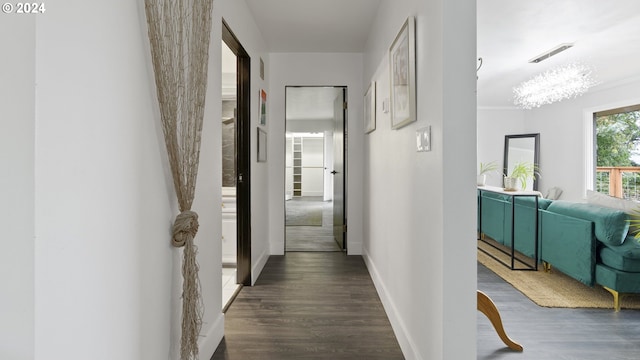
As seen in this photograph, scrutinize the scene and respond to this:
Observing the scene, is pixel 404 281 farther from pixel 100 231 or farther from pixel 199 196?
pixel 100 231

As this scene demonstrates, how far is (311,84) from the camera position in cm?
426

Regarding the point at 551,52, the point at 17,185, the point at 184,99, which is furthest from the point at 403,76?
the point at 551,52

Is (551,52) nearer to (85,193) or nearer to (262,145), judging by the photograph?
(262,145)

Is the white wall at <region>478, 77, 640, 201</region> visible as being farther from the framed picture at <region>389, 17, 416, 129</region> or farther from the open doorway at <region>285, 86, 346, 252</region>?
the framed picture at <region>389, 17, 416, 129</region>

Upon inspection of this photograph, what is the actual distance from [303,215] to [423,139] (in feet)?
20.4

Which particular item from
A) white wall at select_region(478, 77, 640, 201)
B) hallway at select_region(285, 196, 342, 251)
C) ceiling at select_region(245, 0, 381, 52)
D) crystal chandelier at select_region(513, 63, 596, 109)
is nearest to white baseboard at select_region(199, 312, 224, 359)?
hallway at select_region(285, 196, 342, 251)

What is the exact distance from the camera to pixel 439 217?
57.4 inches

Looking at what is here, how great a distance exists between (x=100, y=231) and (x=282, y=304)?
1947mm

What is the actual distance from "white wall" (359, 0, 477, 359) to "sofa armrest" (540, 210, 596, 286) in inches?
72.7

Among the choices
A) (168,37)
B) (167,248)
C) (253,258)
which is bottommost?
(253,258)

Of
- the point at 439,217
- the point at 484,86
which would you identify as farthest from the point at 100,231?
the point at 484,86

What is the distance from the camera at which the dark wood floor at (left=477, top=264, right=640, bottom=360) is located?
6.67 feet

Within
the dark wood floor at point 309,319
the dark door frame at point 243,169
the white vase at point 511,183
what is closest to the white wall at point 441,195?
the dark wood floor at point 309,319

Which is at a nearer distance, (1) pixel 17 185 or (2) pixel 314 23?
(1) pixel 17 185
